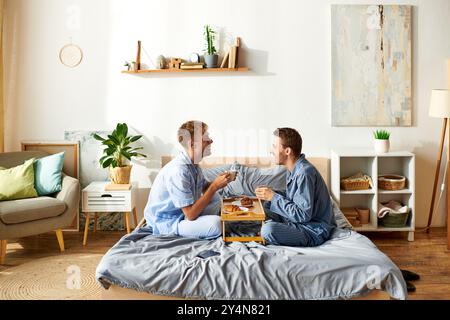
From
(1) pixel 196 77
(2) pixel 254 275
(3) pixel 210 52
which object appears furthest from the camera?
(1) pixel 196 77

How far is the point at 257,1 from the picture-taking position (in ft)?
16.2

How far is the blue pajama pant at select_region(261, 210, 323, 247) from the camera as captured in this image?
325 cm

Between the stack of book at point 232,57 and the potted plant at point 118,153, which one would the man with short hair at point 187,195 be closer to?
the potted plant at point 118,153

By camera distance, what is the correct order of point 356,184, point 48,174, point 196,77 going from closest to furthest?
point 48,174, point 356,184, point 196,77

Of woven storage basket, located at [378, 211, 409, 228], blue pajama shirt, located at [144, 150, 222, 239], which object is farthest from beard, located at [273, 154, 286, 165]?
woven storage basket, located at [378, 211, 409, 228]

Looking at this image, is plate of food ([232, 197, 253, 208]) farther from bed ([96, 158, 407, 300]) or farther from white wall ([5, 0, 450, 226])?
white wall ([5, 0, 450, 226])

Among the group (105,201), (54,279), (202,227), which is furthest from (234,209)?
(105,201)

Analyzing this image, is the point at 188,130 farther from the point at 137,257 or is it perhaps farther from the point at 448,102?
the point at 448,102

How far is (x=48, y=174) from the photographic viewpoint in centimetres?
465

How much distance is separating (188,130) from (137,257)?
863 millimetres

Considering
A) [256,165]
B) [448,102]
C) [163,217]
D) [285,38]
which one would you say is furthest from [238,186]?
[448,102]

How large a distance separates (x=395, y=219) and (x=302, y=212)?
1.77 m

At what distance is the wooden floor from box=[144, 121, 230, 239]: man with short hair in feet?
3.90

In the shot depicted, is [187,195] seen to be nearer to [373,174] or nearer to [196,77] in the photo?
[196,77]
